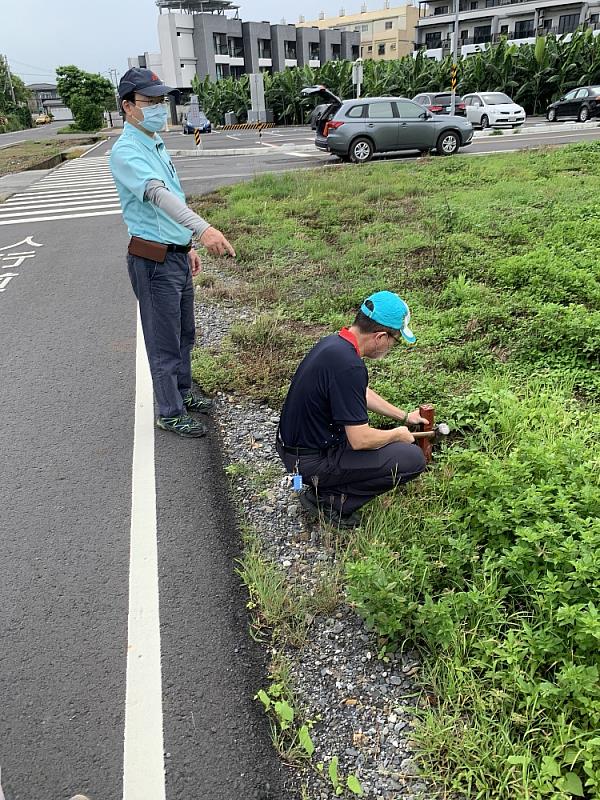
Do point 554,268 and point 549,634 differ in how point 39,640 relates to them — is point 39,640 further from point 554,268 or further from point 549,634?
point 554,268

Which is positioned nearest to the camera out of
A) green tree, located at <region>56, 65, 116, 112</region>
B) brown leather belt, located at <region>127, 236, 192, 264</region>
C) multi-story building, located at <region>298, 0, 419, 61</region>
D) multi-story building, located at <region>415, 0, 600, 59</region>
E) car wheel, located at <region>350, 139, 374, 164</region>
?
brown leather belt, located at <region>127, 236, 192, 264</region>

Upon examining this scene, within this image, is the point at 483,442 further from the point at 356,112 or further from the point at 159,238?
the point at 356,112

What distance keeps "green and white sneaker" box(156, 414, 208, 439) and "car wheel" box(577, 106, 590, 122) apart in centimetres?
3078

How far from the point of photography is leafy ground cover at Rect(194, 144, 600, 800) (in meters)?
2.21

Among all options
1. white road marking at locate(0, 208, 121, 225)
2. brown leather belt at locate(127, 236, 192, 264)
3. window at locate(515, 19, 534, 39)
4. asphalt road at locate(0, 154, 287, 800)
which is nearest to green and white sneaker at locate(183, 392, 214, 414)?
asphalt road at locate(0, 154, 287, 800)

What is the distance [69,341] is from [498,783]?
5.47 m

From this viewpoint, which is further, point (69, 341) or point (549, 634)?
point (69, 341)

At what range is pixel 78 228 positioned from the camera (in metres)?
12.3

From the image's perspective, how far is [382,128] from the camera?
1734 cm

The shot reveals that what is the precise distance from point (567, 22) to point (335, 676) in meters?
73.0

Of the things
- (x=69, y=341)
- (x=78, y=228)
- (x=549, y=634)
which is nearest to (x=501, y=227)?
(x=69, y=341)

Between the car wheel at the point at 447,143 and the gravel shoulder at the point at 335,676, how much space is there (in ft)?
54.7

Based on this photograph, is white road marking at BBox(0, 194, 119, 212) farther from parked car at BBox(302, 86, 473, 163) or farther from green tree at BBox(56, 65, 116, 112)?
green tree at BBox(56, 65, 116, 112)

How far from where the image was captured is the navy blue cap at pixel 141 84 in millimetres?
3803
